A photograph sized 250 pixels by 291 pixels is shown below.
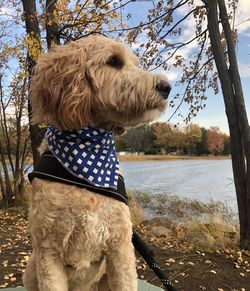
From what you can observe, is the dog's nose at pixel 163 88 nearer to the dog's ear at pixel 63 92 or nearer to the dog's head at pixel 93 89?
the dog's head at pixel 93 89

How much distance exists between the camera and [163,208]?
1259 centimetres

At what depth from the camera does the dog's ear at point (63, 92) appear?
2400mm

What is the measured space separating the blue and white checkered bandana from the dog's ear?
5.0 inches

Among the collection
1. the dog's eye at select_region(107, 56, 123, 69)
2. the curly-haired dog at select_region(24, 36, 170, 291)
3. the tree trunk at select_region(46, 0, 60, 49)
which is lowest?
the curly-haired dog at select_region(24, 36, 170, 291)

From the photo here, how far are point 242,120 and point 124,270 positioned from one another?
4.08 meters

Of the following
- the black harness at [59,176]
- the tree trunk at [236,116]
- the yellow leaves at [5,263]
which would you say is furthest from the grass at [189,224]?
the black harness at [59,176]

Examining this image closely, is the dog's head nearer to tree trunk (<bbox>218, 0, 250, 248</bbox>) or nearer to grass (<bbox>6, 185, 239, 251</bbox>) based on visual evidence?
grass (<bbox>6, 185, 239, 251</bbox>)

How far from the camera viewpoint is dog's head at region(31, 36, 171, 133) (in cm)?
242

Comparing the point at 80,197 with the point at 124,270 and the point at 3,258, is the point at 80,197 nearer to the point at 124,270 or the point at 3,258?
the point at 124,270

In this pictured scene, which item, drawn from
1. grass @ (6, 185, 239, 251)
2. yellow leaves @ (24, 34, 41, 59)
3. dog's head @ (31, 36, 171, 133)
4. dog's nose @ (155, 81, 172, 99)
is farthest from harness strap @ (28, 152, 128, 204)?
yellow leaves @ (24, 34, 41, 59)

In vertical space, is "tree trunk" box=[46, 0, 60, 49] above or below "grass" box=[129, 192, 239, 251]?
above

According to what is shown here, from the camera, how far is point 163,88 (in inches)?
97.3

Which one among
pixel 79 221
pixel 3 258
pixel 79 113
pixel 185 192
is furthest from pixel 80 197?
pixel 185 192

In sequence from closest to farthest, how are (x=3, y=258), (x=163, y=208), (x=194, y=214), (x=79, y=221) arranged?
(x=79, y=221)
(x=3, y=258)
(x=194, y=214)
(x=163, y=208)
